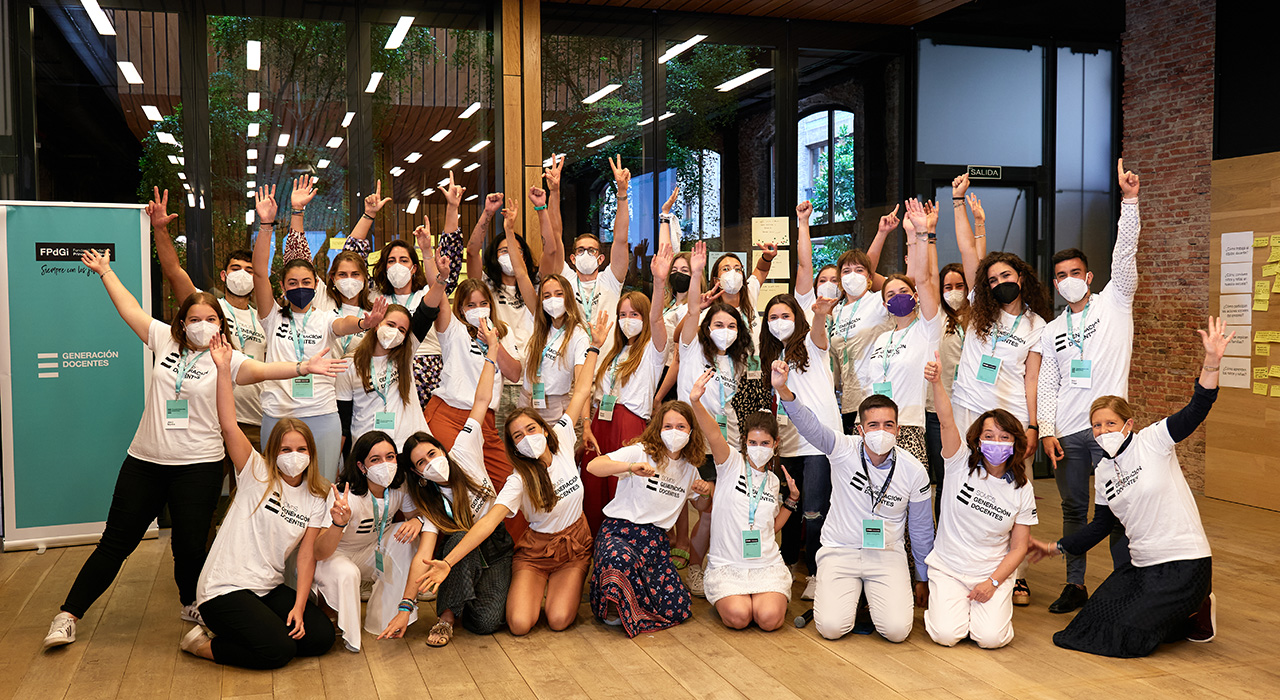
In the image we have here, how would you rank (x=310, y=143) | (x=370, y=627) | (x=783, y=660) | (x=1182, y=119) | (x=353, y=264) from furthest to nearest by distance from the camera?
(x=1182, y=119), (x=310, y=143), (x=353, y=264), (x=370, y=627), (x=783, y=660)

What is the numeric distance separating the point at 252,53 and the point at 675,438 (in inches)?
→ 167

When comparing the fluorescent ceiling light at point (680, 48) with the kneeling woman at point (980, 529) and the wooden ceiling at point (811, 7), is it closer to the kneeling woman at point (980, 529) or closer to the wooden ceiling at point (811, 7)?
the wooden ceiling at point (811, 7)

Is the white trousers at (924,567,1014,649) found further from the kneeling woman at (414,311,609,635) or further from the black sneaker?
the kneeling woman at (414,311,609,635)

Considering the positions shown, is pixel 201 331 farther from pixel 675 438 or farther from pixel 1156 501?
→ pixel 1156 501

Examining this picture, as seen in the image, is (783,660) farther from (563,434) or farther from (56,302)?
(56,302)

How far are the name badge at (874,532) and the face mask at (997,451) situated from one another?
548mm

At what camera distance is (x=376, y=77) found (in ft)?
22.2

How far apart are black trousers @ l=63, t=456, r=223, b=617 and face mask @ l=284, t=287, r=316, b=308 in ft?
3.09

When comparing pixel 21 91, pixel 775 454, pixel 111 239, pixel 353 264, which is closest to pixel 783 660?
pixel 775 454

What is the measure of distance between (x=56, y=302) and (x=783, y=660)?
4750 millimetres

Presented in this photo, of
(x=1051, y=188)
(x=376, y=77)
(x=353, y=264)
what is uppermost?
(x=376, y=77)

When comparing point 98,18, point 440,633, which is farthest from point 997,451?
point 98,18

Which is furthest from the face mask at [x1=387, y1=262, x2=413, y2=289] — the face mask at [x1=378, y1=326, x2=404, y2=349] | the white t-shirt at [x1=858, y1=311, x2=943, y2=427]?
the white t-shirt at [x1=858, y1=311, x2=943, y2=427]

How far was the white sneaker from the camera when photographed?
156 inches
